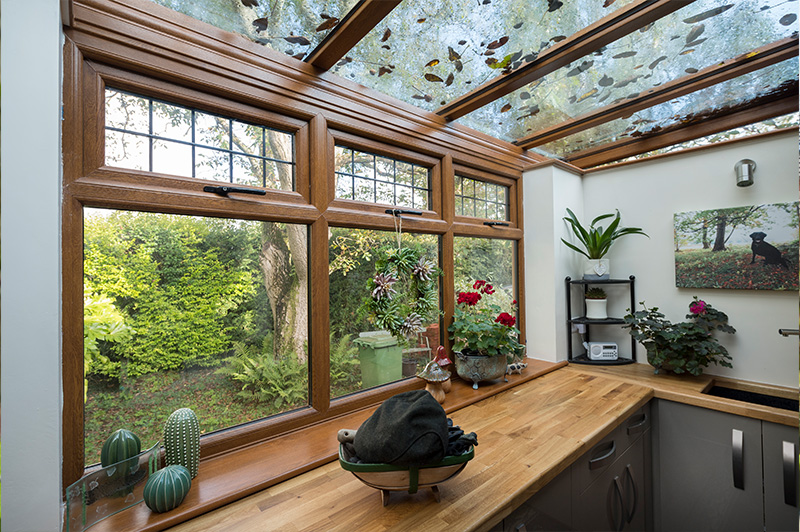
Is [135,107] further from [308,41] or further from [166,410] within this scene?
[166,410]

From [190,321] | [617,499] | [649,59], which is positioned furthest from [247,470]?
[649,59]

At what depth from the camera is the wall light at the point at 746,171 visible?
81.0 inches

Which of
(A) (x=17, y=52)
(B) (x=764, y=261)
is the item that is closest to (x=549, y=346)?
(B) (x=764, y=261)

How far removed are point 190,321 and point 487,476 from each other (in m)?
1.12

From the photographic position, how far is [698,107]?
2006 mm

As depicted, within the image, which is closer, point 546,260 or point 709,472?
point 709,472

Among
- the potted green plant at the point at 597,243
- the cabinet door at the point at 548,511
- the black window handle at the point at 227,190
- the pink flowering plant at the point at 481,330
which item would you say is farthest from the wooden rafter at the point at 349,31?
the potted green plant at the point at 597,243

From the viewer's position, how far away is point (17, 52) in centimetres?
78

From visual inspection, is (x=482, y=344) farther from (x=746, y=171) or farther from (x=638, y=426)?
(x=746, y=171)

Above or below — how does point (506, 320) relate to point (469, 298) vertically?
below

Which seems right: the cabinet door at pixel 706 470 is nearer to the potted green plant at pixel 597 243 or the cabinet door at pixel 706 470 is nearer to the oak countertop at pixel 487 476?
the oak countertop at pixel 487 476

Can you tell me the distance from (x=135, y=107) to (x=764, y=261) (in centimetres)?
316

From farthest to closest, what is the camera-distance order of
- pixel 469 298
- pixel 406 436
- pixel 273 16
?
pixel 469 298 < pixel 273 16 < pixel 406 436

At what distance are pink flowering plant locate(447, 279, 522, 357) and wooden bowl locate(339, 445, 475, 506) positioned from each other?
95 centimetres
